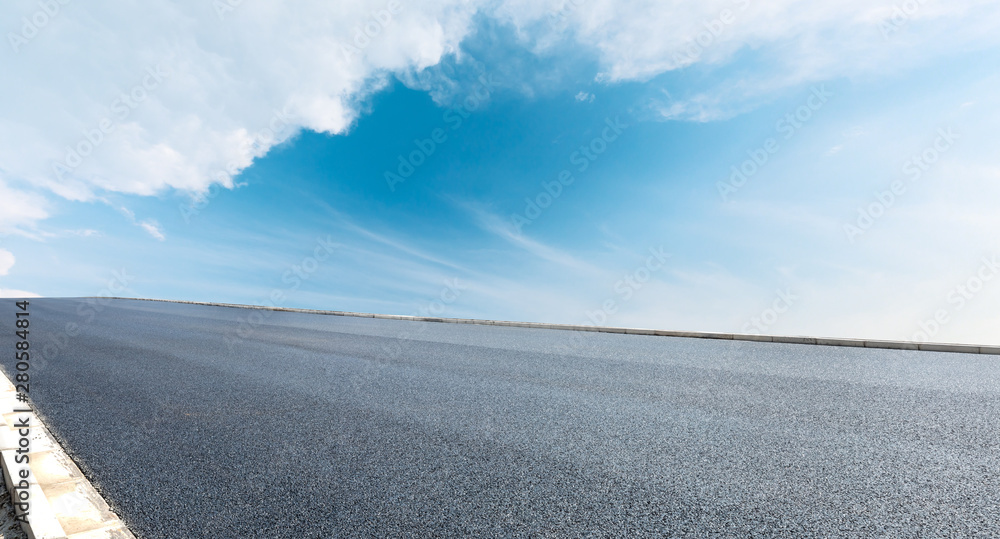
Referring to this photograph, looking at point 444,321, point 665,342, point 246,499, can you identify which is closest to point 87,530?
point 246,499

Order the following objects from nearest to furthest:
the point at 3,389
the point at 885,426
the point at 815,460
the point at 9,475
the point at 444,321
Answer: the point at 9,475, the point at 815,460, the point at 885,426, the point at 3,389, the point at 444,321

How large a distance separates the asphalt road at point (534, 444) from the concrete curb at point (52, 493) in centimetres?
8

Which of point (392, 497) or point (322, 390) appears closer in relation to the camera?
point (392, 497)

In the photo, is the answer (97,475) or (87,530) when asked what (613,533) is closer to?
(87,530)

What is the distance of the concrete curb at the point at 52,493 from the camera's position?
1812 mm

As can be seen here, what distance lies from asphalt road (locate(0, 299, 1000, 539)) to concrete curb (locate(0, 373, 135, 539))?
78mm

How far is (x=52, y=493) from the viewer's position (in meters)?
2.11

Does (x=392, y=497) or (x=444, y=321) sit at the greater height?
(x=444, y=321)

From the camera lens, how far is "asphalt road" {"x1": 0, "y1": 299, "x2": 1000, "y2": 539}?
1.92 meters

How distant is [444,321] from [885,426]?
924 cm

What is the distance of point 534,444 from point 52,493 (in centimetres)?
232

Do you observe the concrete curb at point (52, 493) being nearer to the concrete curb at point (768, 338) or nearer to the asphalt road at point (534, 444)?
the asphalt road at point (534, 444)

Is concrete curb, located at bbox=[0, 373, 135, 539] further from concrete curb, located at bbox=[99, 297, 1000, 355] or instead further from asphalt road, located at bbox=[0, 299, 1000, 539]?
concrete curb, located at bbox=[99, 297, 1000, 355]

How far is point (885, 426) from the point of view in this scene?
307cm
